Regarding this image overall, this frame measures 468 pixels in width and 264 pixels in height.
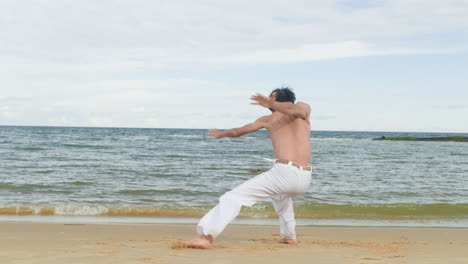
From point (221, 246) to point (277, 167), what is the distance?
1119 mm

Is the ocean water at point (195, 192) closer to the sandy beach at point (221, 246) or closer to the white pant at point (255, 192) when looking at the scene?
the sandy beach at point (221, 246)

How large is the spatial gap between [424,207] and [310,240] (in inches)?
237

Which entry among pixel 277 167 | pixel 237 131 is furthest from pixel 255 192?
pixel 237 131

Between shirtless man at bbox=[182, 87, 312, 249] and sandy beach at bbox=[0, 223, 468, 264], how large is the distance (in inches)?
12.6

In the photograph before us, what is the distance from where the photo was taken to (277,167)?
6.21 metres

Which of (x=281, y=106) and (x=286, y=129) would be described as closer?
(x=281, y=106)

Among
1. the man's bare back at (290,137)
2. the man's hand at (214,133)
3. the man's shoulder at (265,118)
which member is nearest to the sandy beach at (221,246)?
the man's bare back at (290,137)

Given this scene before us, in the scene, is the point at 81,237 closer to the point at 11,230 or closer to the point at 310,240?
the point at 11,230

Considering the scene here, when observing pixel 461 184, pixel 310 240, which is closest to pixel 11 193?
pixel 310 240

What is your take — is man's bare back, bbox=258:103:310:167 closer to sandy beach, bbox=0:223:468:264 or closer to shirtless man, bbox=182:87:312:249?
shirtless man, bbox=182:87:312:249

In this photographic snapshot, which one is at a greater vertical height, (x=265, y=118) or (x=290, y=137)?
(x=265, y=118)

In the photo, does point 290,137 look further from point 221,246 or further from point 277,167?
point 221,246

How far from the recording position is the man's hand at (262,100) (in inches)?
238

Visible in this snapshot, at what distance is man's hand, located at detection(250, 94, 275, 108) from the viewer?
19.8 feet
